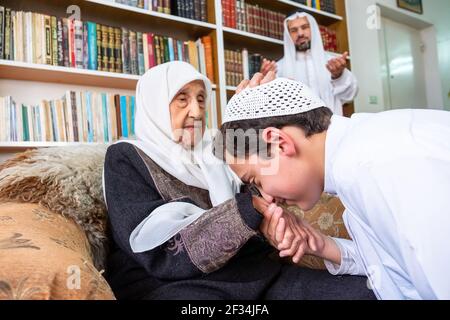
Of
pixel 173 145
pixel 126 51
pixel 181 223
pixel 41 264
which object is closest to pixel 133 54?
pixel 126 51

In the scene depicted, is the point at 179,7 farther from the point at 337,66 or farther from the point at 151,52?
the point at 337,66

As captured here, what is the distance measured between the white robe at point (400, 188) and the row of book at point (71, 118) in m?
1.52

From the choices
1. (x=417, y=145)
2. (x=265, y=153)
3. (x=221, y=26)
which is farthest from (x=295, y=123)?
(x=221, y=26)

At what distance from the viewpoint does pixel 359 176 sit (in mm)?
670

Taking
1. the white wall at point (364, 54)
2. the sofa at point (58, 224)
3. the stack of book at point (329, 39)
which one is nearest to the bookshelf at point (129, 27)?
the stack of book at point (329, 39)

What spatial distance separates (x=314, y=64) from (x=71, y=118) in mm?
1699

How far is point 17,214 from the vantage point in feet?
2.96

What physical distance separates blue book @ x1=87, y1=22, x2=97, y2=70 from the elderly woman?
82cm

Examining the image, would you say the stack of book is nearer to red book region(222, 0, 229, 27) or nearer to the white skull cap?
red book region(222, 0, 229, 27)

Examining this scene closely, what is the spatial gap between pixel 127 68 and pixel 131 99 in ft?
0.57

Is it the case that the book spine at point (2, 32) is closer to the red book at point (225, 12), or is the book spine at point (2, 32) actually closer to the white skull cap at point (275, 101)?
the red book at point (225, 12)

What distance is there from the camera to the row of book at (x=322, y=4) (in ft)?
10.1
